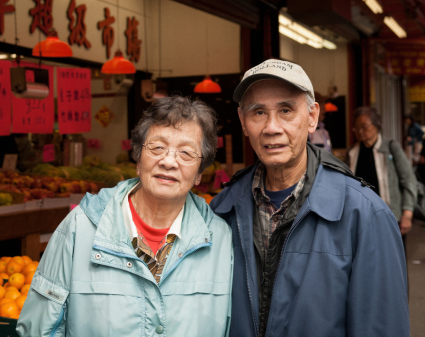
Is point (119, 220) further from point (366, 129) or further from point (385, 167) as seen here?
point (366, 129)

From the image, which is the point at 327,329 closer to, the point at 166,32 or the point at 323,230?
the point at 323,230

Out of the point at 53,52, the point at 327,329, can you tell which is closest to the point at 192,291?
the point at 327,329

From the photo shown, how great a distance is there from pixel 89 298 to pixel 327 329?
86 centimetres

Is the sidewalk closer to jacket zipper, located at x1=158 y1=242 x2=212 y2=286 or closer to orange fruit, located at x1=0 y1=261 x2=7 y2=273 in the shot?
jacket zipper, located at x1=158 y1=242 x2=212 y2=286

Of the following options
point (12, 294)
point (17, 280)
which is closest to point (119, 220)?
point (12, 294)

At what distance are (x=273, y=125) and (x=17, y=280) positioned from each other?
1.97m

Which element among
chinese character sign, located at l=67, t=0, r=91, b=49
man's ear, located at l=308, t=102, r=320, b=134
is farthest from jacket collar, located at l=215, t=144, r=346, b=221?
chinese character sign, located at l=67, t=0, r=91, b=49

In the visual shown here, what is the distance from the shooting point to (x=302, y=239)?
63.4 inches

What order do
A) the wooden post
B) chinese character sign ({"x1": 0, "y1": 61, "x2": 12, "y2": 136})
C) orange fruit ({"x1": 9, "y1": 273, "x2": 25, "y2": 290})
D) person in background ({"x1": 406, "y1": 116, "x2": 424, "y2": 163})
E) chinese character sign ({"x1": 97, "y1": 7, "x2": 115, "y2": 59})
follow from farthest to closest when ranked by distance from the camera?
person in background ({"x1": 406, "y1": 116, "x2": 424, "y2": 163}) < chinese character sign ({"x1": 97, "y1": 7, "x2": 115, "y2": 59}) < chinese character sign ({"x1": 0, "y1": 61, "x2": 12, "y2": 136}) < the wooden post < orange fruit ({"x1": 9, "y1": 273, "x2": 25, "y2": 290})

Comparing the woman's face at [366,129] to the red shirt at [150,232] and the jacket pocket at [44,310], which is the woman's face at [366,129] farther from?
the jacket pocket at [44,310]

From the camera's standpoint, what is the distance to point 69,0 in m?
7.43

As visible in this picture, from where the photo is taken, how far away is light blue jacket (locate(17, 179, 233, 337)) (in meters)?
1.59

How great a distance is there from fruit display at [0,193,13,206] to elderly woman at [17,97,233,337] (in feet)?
8.46

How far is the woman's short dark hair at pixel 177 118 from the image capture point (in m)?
1.80
